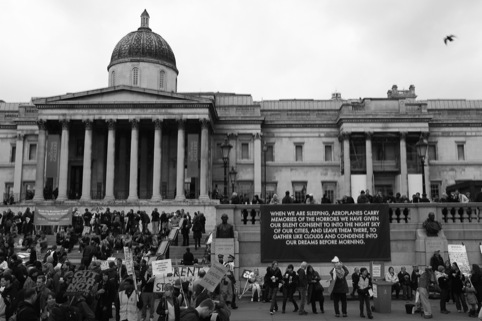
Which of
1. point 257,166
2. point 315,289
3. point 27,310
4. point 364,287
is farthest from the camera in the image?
point 257,166

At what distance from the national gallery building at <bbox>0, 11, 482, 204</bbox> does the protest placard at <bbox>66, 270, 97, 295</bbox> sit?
3300 centimetres

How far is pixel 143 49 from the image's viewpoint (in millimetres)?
54156

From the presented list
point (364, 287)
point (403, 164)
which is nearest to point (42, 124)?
point (403, 164)

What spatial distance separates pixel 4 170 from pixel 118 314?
150 feet

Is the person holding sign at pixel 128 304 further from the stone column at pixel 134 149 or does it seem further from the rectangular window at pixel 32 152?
the rectangular window at pixel 32 152

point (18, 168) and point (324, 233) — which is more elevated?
point (18, 168)

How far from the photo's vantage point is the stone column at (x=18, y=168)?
174ft

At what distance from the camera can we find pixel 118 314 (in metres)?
14.7

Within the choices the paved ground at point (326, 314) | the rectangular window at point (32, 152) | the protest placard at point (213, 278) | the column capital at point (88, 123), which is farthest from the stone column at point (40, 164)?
the protest placard at point (213, 278)

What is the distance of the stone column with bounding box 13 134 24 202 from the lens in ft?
174

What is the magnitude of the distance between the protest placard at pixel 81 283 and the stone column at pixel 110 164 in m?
33.9

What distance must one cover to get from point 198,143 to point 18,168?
19.3 metres

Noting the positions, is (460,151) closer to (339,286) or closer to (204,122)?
(204,122)

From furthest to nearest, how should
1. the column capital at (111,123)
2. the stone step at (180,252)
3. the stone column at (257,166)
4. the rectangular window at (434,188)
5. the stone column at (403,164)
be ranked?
the rectangular window at (434,188), the stone column at (257,166), the stone column at (403,164), the column capital at (111,123), the stone step at (180,252)
